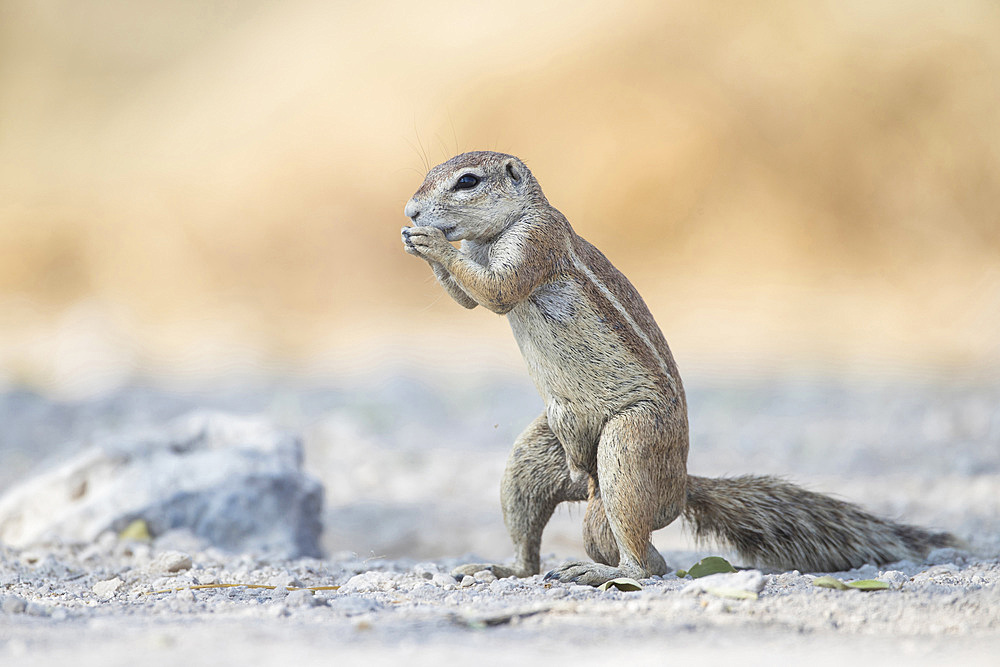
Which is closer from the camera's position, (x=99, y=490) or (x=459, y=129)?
(x=99, y=490)

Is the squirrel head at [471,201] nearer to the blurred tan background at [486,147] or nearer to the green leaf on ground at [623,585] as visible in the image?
the green leaf on ground at [623,585]

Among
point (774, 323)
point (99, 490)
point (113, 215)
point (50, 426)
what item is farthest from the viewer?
point (113, 215)

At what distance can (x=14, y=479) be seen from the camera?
779 centimetres

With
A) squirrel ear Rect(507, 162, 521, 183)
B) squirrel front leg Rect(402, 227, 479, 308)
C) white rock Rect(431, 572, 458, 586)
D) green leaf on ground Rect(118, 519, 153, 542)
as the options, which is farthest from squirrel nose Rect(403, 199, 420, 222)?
green leaf on ground Rect(118, 519, 153, 542)

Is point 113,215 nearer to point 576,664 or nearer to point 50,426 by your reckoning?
point 50,426

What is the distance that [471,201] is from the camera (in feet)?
12.1

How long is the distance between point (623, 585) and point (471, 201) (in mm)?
Answer: 1537

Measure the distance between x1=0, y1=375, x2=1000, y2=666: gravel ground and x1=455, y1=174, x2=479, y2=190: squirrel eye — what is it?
1.52 m

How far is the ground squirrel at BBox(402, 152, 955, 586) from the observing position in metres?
3.56

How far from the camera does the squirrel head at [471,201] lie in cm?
369

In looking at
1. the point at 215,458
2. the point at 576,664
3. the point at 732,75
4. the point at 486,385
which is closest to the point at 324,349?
the point at 486,385

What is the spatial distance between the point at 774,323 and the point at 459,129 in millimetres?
6364

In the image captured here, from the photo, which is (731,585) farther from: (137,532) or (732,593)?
(137,532)

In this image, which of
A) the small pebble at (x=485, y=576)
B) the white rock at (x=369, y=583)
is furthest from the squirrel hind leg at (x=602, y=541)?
the white rock at (x=369, y=583)
